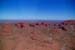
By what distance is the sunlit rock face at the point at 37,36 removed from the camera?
2.12 metres

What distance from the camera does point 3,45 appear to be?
212 cm

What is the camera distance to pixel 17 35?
2463 millimetres

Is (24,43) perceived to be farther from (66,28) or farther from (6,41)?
(66,28)

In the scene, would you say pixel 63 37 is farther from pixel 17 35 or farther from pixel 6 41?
pixel 6 41

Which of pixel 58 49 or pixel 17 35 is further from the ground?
pixel 17 35

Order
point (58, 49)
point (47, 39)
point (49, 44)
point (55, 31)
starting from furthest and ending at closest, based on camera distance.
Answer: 1. point (55, 31)
2. point (47, 39)
3. point (49, 44)
4. point (58, 49)

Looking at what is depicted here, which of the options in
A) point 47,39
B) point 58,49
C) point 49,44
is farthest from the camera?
point 47,39

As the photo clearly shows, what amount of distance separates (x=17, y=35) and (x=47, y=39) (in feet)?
1.75

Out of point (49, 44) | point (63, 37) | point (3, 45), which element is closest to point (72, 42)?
point (63, 37)

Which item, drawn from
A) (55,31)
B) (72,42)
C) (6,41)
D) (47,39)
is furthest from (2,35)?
(72,42)

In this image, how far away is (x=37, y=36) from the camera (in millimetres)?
2514

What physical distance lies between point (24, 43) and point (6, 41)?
11.4 inches

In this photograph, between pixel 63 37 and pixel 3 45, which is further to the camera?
Result: pixel 63 37

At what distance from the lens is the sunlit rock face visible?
2.12 meters
